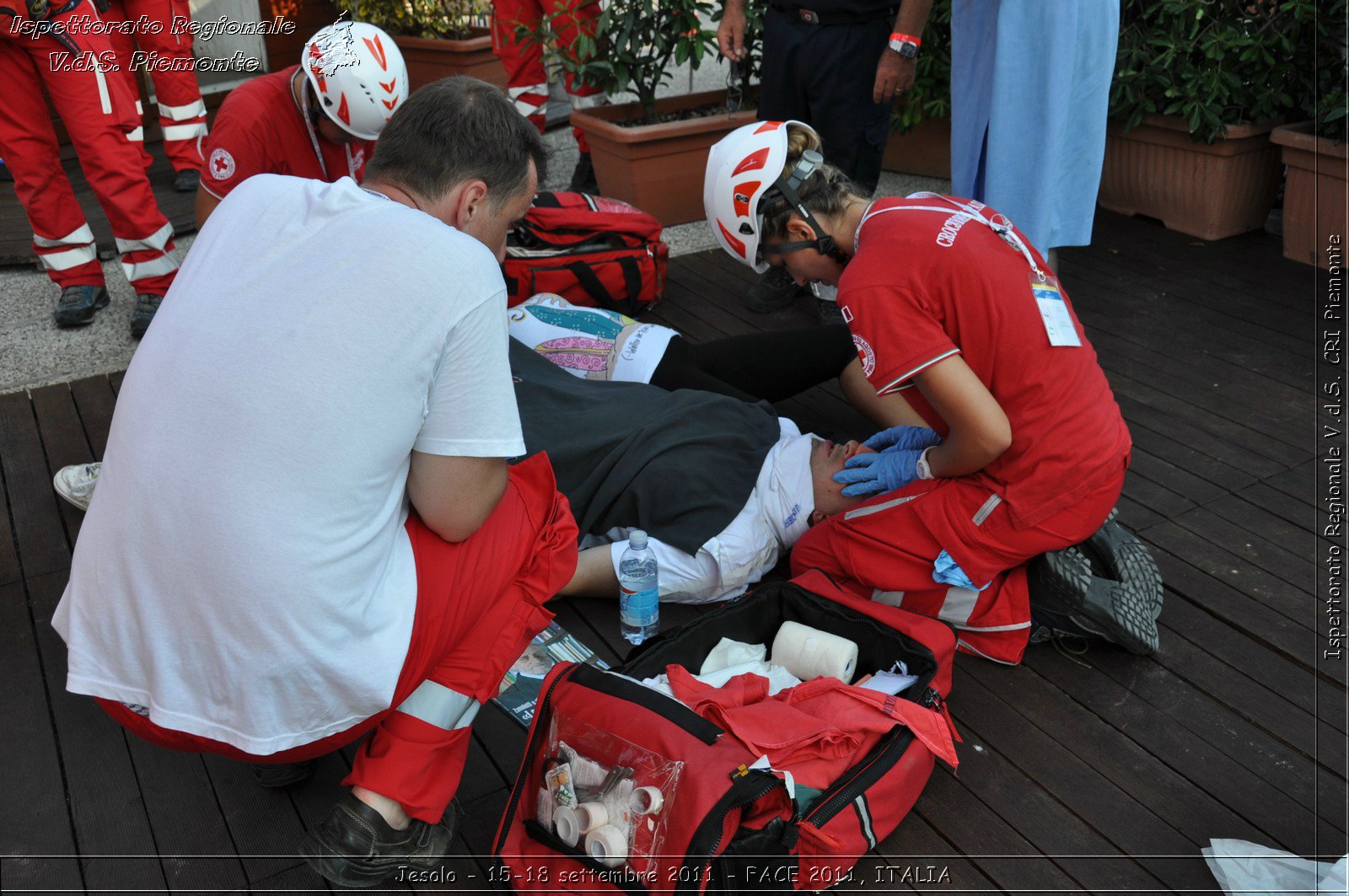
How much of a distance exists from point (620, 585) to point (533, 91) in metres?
3.20

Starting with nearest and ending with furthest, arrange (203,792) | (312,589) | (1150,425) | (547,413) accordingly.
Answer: (312,589) → (203,792) → (547,413) → (1150,425)

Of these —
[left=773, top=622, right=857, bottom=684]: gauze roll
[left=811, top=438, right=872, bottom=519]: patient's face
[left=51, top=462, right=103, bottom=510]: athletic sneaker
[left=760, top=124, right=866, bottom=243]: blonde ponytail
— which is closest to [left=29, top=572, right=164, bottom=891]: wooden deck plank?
[left=51, top=462, right=103, bottom=510]: athletic sneaker

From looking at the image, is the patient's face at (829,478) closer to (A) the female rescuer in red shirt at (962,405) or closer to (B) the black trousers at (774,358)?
(A) the female rescuer in red shirt at (962,405)

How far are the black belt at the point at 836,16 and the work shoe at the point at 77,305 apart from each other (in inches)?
106

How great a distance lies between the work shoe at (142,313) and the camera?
142 inches

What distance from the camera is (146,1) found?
4164mm

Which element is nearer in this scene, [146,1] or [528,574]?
[528,574]

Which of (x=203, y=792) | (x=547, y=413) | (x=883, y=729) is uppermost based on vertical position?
(x=547, y=413)

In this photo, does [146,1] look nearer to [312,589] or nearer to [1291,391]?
[312,589]

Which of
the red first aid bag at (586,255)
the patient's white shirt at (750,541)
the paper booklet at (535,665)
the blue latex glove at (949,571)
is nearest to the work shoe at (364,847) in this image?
the paper booklet at (535,665)

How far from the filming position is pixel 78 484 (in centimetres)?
271

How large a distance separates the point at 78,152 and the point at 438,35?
294 cm

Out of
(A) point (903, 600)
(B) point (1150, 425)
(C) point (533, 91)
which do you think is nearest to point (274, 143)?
(C) point (533, 91)

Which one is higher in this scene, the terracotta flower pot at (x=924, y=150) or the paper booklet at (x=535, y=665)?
the terracotta flower pot at (x=924, y=150)
